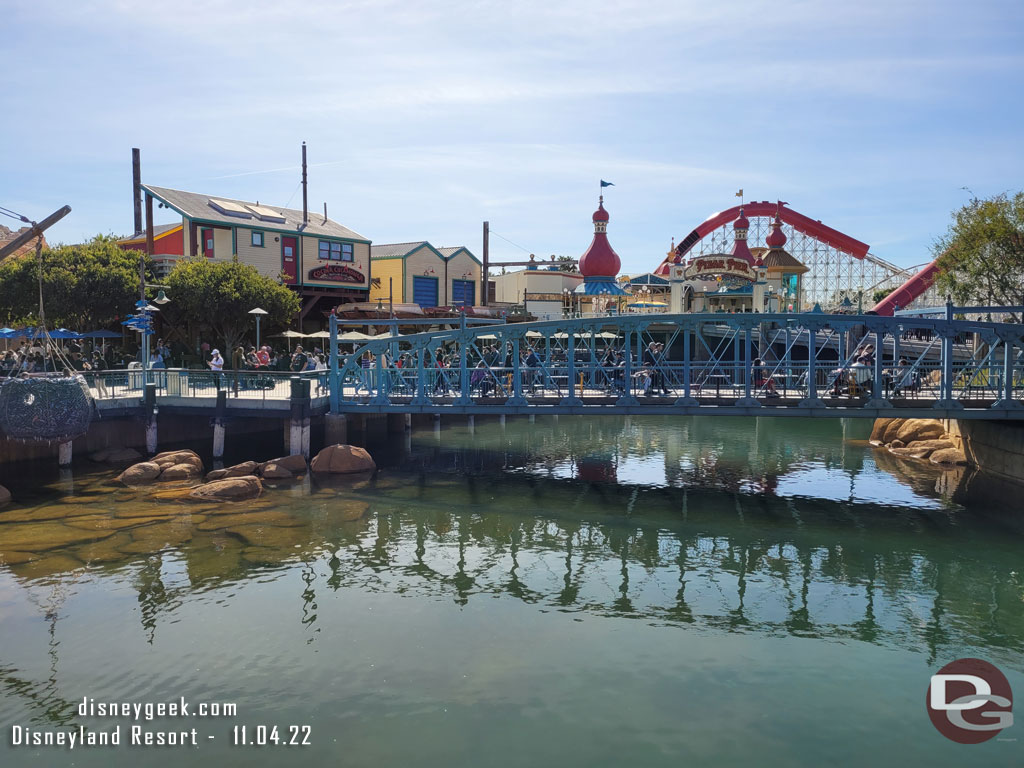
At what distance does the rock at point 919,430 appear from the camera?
117 ft

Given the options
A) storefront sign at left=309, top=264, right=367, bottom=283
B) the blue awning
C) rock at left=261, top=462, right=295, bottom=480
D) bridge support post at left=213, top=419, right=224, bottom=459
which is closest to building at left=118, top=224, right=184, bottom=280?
storefront sign at left=309, top=264, right=367, bottom=283

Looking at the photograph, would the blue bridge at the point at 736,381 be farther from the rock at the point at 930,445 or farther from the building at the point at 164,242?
the building at the point at 164,242

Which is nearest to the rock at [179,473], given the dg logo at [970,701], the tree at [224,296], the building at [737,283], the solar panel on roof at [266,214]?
the tree at [224,296]

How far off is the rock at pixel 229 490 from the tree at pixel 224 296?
809 inches

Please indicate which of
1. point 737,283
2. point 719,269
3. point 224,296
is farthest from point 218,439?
point 737,283

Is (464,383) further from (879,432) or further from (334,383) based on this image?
(879,432)

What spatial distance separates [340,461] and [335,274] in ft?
100

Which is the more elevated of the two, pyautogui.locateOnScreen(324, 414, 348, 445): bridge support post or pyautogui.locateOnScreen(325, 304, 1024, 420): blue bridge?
pyautogui.locateOnScreen(325, 304, 1024, 420): blue bridge

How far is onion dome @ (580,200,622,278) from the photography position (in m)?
51.5

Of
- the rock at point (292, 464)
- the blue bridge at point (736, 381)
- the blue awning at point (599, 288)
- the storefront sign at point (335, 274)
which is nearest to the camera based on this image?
the blue bridge at point (736, 381)

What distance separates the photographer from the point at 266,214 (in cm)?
5662

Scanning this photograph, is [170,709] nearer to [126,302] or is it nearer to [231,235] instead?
[126,302]

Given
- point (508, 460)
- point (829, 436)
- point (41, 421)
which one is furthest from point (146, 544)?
point (829, 436)

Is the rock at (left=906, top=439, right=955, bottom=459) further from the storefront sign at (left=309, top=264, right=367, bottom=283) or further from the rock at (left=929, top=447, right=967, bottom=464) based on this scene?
the storefront sign at (left=309, top=264, right=367, bottom=283)
